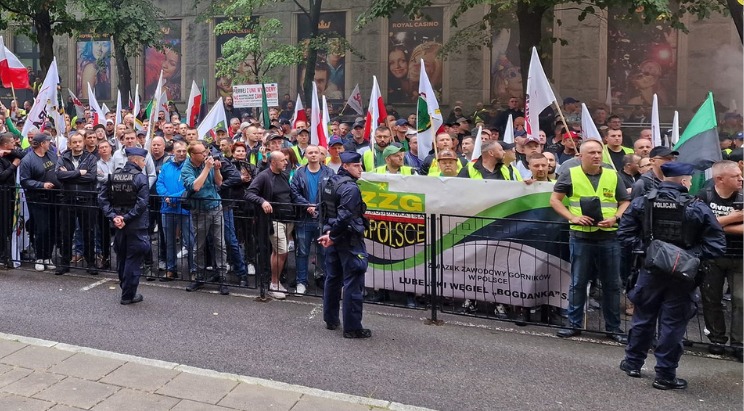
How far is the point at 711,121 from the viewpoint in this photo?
22.0 feet

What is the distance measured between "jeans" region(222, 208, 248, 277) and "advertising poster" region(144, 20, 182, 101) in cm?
1924

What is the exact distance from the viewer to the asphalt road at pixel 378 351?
17.8 feet

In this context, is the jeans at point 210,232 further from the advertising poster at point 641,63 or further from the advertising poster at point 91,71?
the advertising poster at point 91,71

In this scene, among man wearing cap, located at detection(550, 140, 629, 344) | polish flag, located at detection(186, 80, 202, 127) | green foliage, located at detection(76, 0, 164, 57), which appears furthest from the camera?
green foliage, located at detection(76, 0, 164, 57)

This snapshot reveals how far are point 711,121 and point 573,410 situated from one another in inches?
127

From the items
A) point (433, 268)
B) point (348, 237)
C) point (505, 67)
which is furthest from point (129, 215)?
point (505, 67)

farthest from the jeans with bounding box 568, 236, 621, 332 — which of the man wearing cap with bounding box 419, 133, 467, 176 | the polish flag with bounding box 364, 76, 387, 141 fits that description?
the polish flag with bounding box 364, 76, 387, 141

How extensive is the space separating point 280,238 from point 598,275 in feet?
11.5

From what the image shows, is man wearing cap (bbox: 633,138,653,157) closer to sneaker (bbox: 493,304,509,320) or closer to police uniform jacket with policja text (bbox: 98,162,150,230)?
sneaker (bbox: 493,304,509,320)

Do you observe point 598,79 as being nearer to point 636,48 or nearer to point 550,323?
point 636,48

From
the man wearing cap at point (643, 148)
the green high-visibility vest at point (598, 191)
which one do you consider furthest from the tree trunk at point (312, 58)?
the green high-visibility vest at point (598, 191)

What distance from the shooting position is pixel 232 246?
8586 mm

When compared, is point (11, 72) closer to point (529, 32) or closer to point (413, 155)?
point (413, 155)

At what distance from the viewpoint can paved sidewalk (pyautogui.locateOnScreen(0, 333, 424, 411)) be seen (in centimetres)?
506
